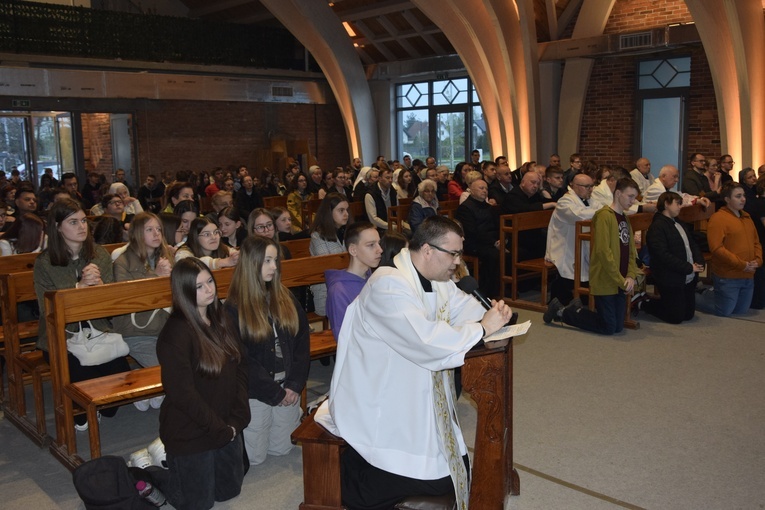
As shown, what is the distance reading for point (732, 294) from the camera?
806 centimetres

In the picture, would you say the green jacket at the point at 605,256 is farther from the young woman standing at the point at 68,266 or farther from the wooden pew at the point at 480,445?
the young woman standing at the point at 68,266

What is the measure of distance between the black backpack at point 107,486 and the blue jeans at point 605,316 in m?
4.88

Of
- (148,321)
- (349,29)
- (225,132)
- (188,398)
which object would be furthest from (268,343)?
(349,29)

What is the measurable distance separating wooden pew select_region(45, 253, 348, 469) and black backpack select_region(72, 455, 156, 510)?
559 millimetres

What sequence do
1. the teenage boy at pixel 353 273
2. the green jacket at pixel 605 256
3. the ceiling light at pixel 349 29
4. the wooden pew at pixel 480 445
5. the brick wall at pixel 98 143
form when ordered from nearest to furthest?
the wooden pew at pixel 480 445
the teenage boy at pixel 353 273
the green jacket at pixel 605 256
the brick wall at pixel 98 143
the ceiling light at pixel 349 29

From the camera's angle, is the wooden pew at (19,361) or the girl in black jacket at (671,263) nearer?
the wooden pew at (19,361)

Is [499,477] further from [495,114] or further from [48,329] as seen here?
[495,114]

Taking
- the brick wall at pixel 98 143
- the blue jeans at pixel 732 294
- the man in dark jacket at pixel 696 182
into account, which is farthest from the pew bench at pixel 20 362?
the brick wall at pixel 98 143

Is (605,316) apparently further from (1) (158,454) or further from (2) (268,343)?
(1) (158,454)

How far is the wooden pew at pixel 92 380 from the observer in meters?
4.49

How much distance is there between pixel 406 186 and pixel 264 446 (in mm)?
8878

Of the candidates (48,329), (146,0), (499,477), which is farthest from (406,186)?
(146,0)

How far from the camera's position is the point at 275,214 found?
7.46 meters

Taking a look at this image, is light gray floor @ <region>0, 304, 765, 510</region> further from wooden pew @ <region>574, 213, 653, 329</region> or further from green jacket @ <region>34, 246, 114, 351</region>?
green jacket @ <region>34, 246, 114, 351</region>
